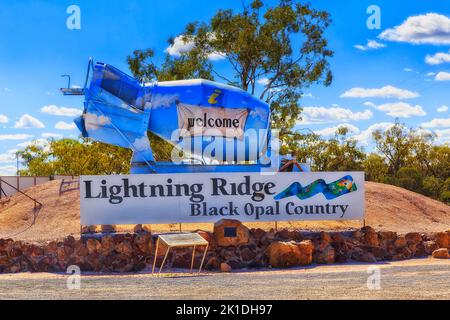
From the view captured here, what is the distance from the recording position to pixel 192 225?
2208cm

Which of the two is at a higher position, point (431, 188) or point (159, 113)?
point (159, 113)

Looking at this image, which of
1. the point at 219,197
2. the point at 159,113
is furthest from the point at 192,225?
the point at 159,113

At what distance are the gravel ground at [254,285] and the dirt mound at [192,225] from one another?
4878 millimetres

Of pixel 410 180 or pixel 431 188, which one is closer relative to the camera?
pixel 410 180

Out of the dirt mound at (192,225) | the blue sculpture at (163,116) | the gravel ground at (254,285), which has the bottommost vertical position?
the gravel ground at (254,285)

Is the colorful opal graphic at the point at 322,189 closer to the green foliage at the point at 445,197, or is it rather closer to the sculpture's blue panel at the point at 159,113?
the sculpture's blue panel at the point at 159,113

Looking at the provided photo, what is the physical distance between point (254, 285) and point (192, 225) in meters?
8.47

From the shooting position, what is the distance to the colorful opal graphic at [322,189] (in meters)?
21.2

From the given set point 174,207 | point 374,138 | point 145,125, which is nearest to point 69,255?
point 174,207

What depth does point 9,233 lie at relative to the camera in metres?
24.8

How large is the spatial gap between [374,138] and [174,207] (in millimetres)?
40439

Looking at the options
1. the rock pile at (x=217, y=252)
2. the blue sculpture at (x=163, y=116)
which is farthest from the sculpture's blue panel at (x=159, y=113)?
the rock pile at (x=217, y=252)

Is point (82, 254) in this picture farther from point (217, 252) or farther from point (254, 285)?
point (254, 285)

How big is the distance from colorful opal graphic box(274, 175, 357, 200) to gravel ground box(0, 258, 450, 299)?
367cm
